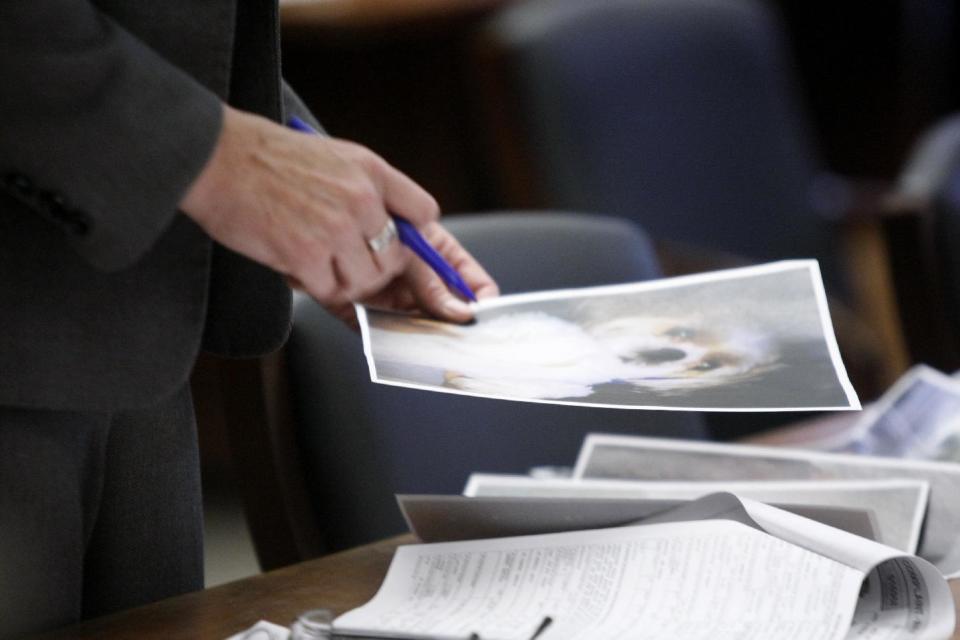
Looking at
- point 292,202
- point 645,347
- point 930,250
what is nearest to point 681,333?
point 645,347

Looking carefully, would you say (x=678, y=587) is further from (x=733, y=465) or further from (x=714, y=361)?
(x=733, y=465)

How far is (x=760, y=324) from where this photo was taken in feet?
2.82

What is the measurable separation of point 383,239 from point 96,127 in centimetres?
19

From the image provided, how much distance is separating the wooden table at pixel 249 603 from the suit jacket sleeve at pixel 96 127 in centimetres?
21

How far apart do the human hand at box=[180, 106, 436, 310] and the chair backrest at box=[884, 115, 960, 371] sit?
1.20m

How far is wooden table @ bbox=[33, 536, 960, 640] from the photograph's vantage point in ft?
2.41

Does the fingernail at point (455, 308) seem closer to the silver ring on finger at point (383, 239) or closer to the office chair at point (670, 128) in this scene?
the silver ring on finger at point (383, 239)

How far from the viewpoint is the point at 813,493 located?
0.90m

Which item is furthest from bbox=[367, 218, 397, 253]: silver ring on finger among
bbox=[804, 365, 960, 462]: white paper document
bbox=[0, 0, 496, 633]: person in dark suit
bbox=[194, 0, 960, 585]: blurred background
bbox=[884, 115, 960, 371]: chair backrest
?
bbox=[884, 115, 960, 371]: chair backrest

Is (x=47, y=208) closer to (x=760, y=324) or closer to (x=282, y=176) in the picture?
(x=282, y=176)

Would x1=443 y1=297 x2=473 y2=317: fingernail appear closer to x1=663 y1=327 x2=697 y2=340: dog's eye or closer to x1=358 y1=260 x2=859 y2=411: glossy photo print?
x1=358 y1=260 x2=859 y2=411: glossy photo print

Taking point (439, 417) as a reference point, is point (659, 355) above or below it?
above

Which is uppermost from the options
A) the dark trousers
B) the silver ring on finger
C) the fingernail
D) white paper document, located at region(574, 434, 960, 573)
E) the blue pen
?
the silver ring on finger

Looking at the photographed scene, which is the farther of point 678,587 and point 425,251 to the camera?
point 425,251
